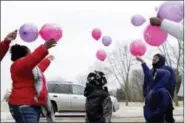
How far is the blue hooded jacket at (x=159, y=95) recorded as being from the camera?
6.56 meters

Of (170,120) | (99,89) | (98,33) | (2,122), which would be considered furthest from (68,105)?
(99,89)

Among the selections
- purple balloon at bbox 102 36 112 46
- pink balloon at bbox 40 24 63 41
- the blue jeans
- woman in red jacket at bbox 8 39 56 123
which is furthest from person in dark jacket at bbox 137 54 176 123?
purple balloon at bbox 102 36 112 46

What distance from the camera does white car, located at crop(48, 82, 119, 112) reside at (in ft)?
58.5

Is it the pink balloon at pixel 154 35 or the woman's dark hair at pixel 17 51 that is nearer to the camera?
the woman's dark hair at pixel 17 51

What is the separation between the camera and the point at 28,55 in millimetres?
5094

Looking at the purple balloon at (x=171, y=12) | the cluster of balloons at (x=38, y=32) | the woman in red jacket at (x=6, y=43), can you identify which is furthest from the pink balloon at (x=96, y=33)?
the woman in red jacket at (x=6, y=43)

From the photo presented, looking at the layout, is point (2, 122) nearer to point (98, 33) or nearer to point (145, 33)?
point (98, 33)

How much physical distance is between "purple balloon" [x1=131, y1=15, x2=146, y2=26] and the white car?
8701 mm

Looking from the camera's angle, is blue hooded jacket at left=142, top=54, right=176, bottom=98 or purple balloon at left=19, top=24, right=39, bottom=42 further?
purple balloon at left=19, top=24, right=39, bottom=42

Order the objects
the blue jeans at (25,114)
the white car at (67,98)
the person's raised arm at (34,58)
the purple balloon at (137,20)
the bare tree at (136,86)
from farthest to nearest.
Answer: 1. the bare tree at (136,86)
2. the white car at (67,98)
3. the purple balloon at (137,20)
4. the blue jeans at (25,114)
5. the person's raised arm at (34,58)

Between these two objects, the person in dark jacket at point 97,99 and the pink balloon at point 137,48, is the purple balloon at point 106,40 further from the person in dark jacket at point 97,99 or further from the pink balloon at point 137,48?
the person in dark jacket at point 97,99

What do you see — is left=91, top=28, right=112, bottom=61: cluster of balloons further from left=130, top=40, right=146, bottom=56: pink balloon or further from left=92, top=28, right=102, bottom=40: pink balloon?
left=130, top=40, right=146, bottom=56: pink balloon

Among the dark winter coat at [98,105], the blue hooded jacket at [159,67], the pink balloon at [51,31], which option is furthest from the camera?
the pink balloon at [51,31]

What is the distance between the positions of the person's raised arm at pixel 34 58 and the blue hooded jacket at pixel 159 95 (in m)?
2.16
